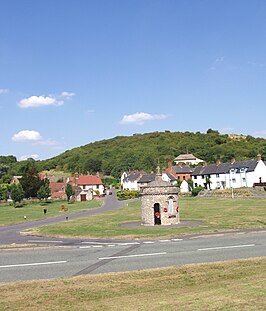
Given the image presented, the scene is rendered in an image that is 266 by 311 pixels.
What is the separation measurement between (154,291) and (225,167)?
80888 millimetres

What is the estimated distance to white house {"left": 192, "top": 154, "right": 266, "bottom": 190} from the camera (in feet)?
276

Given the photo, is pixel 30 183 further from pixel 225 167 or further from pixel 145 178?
pixel 225 167

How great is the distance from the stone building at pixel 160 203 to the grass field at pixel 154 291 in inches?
681

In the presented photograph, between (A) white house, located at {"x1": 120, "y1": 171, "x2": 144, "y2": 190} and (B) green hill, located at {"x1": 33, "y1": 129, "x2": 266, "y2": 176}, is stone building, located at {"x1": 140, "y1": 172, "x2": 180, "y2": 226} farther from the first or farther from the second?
(B) green hill, located at {"x1": 33, "y1": 129, "x2": 266, "y2": 176}

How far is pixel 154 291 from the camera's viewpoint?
1307 cm

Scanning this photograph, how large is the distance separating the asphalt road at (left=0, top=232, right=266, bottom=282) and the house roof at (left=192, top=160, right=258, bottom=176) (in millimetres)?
61081

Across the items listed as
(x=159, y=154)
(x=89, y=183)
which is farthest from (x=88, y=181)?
(x=159, y=154)

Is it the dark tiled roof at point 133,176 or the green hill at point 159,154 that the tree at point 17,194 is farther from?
the green hill at point 159,154

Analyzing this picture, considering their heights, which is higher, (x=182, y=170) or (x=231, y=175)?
(x=182, y=170)

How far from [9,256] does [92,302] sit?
457 inches

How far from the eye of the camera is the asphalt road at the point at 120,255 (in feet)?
56.7

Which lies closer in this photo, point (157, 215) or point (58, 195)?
point (157, 215)

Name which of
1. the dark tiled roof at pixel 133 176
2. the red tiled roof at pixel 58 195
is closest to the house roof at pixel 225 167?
the dark tiled roof at pixel 133 176

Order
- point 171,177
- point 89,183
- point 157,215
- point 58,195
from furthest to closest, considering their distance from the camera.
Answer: point 89,183 → point 171,177 → point 58,195 → point 157,215
